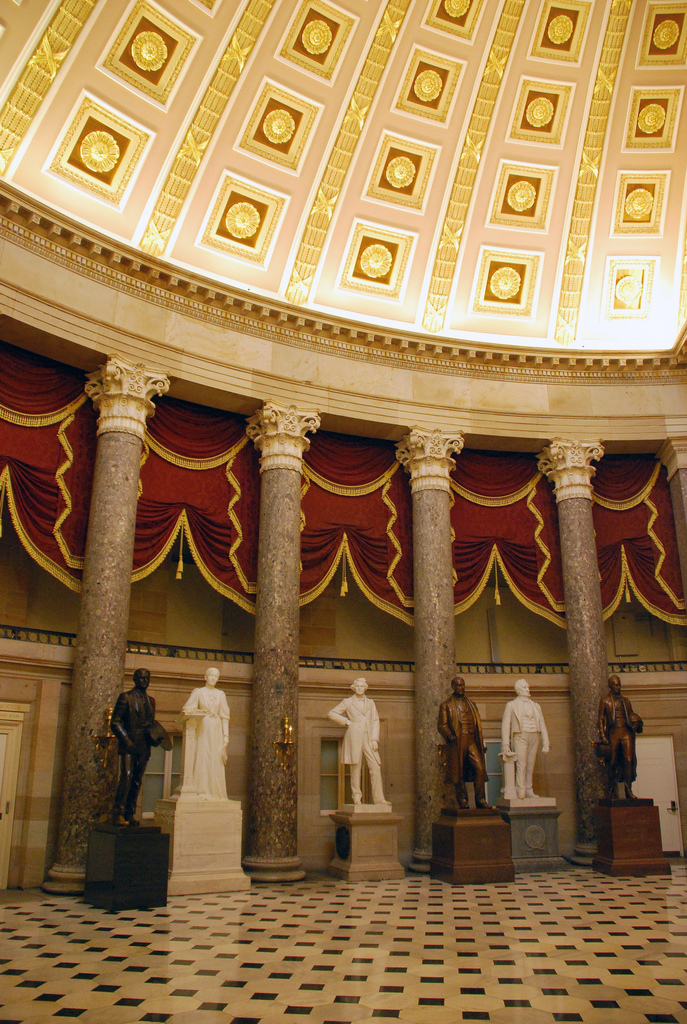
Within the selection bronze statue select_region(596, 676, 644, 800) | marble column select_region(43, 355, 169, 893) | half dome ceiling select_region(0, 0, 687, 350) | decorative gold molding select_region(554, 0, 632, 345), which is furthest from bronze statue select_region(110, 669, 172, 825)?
decorative gold molding select_region(554, 0, 632, 345)

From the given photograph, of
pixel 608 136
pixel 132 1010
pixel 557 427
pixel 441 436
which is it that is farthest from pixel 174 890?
pixel 608 136

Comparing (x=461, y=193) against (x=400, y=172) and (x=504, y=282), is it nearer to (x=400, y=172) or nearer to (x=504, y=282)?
(x=400, y=172)

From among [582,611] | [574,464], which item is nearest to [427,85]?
[574,464]

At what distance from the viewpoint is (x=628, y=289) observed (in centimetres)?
1622

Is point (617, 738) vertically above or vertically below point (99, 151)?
below

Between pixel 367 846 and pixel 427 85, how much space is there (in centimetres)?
1327

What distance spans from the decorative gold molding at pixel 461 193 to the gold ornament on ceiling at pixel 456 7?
2.85 feet

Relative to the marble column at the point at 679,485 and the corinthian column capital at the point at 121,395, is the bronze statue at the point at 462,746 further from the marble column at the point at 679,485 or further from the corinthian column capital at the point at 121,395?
the corinthian column capital at the point at 121,395

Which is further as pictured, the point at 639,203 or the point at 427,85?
the point at 639,203

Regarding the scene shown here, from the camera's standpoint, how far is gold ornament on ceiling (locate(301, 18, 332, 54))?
13.9 m

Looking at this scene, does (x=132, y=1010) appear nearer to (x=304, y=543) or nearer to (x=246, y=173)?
(x=304, y=543)

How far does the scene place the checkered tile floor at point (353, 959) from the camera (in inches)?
217

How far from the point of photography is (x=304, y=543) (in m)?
14.1

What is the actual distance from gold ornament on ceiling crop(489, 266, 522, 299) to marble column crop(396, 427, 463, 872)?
3355mm
